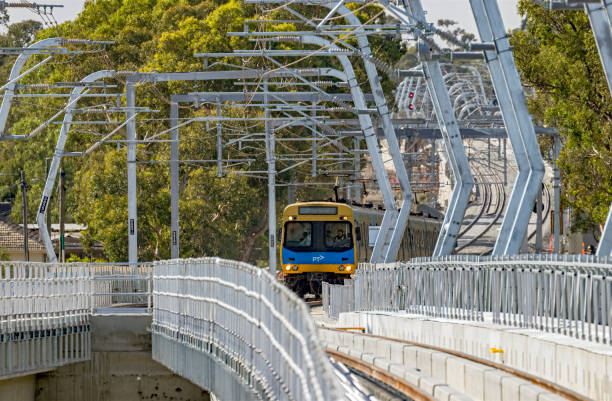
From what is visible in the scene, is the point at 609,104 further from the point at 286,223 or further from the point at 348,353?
the point at 348,353

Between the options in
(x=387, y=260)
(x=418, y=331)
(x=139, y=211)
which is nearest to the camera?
(x=418, y=331)

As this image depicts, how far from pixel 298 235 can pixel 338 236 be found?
1.27 metres

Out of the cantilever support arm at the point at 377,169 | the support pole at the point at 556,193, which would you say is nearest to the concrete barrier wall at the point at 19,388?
the cantilever support arm at the point at 377,169

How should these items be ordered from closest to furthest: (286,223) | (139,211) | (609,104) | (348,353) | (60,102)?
(348,353) < (609,104) < (286,223) < (139,211) < (60,102)

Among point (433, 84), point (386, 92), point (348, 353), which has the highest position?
A: point (386, 92)

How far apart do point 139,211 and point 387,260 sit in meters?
31.1

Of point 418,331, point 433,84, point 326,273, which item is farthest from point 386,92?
point 418,331

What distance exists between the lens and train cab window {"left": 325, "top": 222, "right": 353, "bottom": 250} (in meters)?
42.0

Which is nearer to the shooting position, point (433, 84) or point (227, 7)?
point (433, 84)

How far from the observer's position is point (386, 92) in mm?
72312

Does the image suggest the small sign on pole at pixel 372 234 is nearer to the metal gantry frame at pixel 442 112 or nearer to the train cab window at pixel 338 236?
the train cab window at pixel 338 236

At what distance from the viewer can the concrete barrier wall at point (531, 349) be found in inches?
516

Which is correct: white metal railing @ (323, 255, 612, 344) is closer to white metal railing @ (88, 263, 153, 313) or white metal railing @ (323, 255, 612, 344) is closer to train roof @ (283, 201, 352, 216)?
white metal railing @ (88, 263, 153, 313)

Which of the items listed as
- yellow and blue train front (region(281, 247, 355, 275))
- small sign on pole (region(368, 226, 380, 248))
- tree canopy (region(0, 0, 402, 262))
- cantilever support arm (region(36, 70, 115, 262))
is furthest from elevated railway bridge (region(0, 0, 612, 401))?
tree canopy (region(0, 0, 402, 262))
